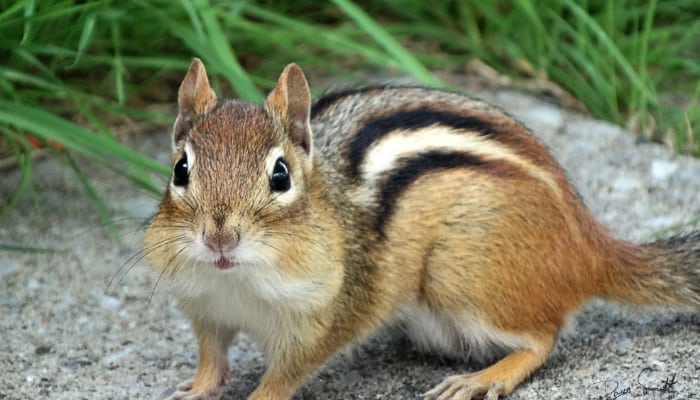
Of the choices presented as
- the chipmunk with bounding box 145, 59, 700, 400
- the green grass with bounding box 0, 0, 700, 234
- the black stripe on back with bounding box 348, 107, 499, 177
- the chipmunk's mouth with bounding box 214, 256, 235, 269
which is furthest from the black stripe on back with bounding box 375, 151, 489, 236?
the green grass with bounding box 0, 0, 700, 234

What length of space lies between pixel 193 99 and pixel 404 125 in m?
0.65

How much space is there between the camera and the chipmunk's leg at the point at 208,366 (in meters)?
3.57

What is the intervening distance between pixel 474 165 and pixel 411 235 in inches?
11.5

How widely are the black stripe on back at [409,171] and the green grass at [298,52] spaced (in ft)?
3.17

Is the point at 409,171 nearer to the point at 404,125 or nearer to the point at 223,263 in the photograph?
the point at 404,125

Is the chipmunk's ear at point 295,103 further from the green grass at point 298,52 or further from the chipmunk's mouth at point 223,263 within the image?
the green grass at point 298,52

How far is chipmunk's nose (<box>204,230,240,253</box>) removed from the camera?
294 centimetres

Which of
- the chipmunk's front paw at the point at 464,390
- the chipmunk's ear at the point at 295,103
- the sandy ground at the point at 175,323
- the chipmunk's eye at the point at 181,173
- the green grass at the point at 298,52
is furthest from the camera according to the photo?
the green grass at the point at 298,52

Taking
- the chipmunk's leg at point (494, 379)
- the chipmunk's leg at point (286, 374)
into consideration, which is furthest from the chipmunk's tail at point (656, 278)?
the chipmunk's leg at point (286, 374)

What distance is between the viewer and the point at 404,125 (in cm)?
366

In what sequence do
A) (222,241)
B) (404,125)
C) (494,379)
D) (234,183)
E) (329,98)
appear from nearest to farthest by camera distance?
(222,241) < (234,183) < (494,379) < (404,125) < (329,98)

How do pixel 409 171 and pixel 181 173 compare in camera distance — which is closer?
pixel 181 173

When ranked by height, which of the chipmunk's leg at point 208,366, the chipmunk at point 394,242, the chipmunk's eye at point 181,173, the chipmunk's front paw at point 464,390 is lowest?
the chipmunk's front paw at point 464,390

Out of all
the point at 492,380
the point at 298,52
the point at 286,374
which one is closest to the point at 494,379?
the point at 492,380
